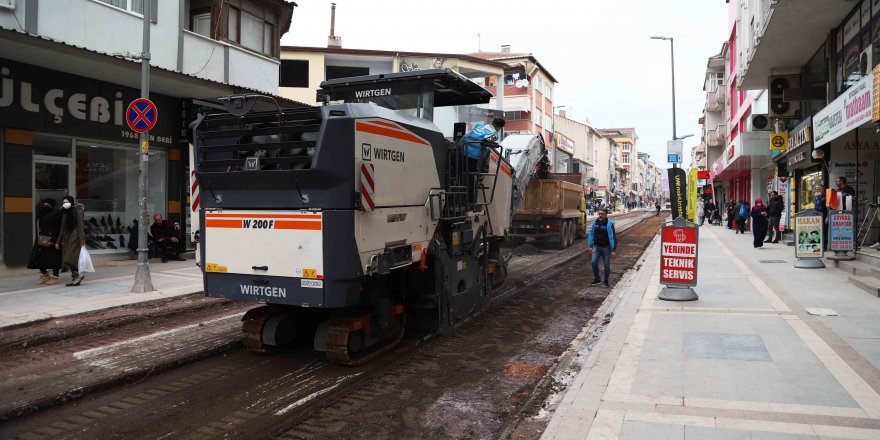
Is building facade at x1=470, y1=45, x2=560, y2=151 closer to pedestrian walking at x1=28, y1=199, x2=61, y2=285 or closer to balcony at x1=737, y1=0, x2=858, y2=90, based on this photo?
balcony at x1=737, y1=0, x2=858, y2=90

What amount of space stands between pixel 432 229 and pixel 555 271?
830 cm

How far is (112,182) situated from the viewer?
14.9m

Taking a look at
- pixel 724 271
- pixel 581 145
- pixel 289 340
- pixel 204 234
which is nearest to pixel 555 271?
pixel 724 271

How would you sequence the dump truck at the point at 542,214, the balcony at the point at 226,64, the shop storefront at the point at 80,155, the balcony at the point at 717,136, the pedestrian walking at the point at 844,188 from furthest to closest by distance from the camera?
the balcony at the point at 717,136, the dump truck at the point at 542,214, the balcony at the point at 226,64, the pedestrian walking at the point at 844,188, the shop storefront at the point at 80,155

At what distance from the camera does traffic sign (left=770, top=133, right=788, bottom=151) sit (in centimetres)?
1967

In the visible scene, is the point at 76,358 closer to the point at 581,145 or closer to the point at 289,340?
the point at 289,340

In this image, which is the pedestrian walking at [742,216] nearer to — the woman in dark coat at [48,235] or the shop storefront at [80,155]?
the shop storefront at [80,155]

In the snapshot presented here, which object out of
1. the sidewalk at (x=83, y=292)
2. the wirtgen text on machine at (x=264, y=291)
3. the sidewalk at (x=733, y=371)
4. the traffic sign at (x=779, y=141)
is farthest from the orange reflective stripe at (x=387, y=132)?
the traffic sign at (x=779, y=141)

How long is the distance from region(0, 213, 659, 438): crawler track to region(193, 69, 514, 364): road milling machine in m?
0.39

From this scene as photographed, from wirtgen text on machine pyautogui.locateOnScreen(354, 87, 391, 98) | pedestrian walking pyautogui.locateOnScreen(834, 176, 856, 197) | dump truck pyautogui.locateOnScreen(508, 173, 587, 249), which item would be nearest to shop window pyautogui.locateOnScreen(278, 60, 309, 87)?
dump truck pyautogui.locateOnScreen(508, 173, 587, 249)

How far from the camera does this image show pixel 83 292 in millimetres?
10336

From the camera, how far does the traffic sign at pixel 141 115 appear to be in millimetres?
10234

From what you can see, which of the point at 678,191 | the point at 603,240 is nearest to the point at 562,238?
the point at 603,240

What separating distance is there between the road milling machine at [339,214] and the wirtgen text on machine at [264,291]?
14 millimetres
